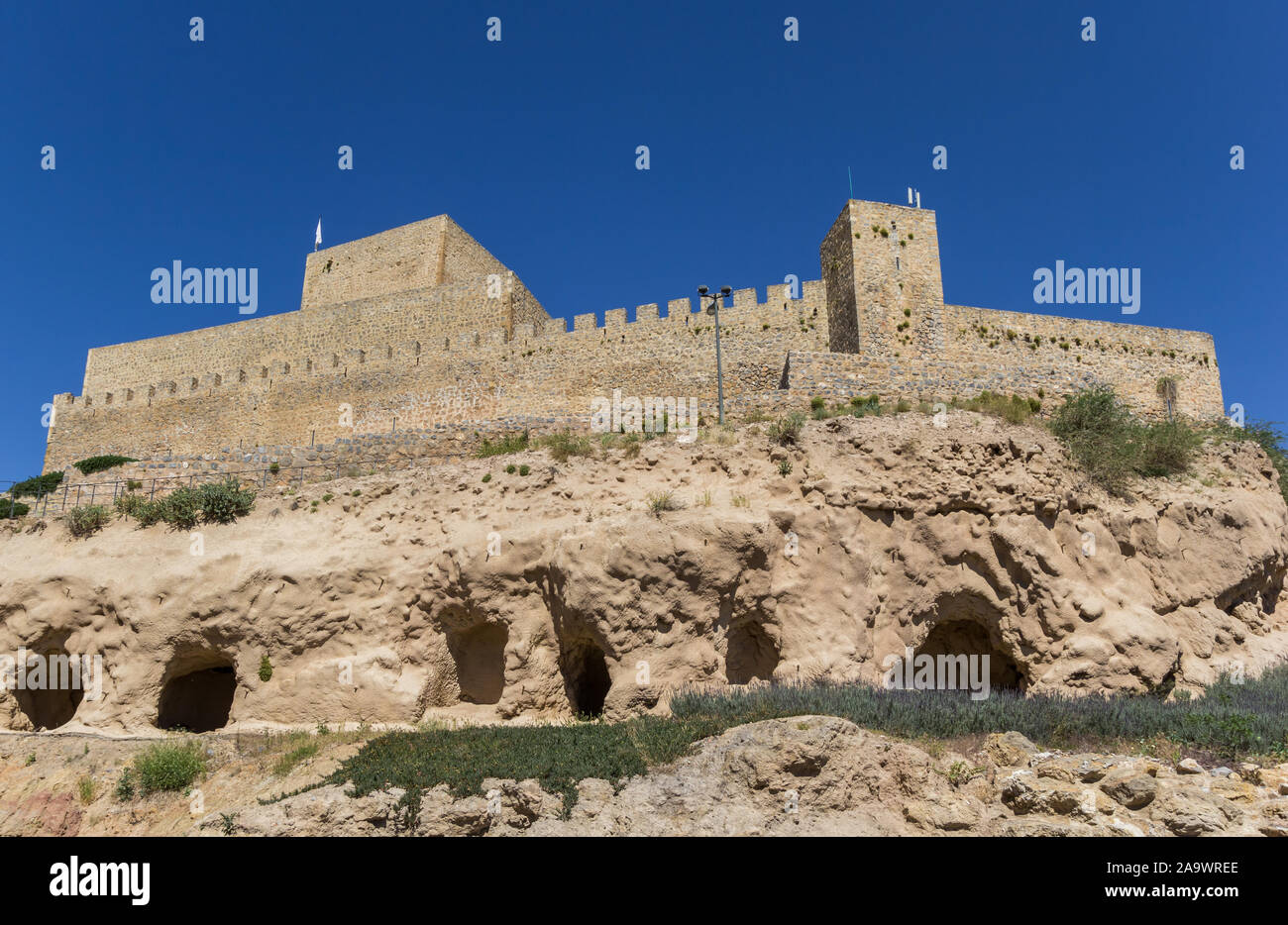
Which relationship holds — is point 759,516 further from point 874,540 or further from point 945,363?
point 945,363

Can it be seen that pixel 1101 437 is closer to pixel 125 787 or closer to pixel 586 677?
pixel 586 677

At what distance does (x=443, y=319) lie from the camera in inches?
1174

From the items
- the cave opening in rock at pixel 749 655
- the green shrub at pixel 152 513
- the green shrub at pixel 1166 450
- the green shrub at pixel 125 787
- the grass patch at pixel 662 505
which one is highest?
the green shrub at pixel 1166 450

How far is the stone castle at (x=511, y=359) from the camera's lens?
57.8ft

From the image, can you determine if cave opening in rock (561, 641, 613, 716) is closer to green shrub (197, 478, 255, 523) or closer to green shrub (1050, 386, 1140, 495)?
green shrub (197, 478, 255, 523)

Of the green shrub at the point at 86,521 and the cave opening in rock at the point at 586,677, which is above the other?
the green shrub at the point at 86,521

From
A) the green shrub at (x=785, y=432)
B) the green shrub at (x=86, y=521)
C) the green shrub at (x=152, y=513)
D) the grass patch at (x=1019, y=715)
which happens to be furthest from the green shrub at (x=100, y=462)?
the grass patch at (x=1019, y=715)

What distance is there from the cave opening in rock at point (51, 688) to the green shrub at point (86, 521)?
2104 mm

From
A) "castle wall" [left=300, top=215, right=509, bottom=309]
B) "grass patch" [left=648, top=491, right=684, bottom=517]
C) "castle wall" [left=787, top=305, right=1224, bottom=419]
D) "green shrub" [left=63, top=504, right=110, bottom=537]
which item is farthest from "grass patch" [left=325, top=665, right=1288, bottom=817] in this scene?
"castle wall" [left=300, top=215, right=509, bottom=309]

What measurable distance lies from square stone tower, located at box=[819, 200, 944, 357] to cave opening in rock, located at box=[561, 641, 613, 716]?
1197cm

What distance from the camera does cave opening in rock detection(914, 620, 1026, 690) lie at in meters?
13.3

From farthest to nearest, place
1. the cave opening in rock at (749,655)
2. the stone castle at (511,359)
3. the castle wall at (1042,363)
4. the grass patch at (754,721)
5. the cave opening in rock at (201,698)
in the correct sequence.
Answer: the stone castle at (511,359) < the castle wall at (1042,363) < the cave opening in rock at (201,698) < the cave opening in rock at (749,655) < the grass patch at (754,721)

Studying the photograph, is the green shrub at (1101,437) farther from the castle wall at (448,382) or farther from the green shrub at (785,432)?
the castle wall at (448,382)
